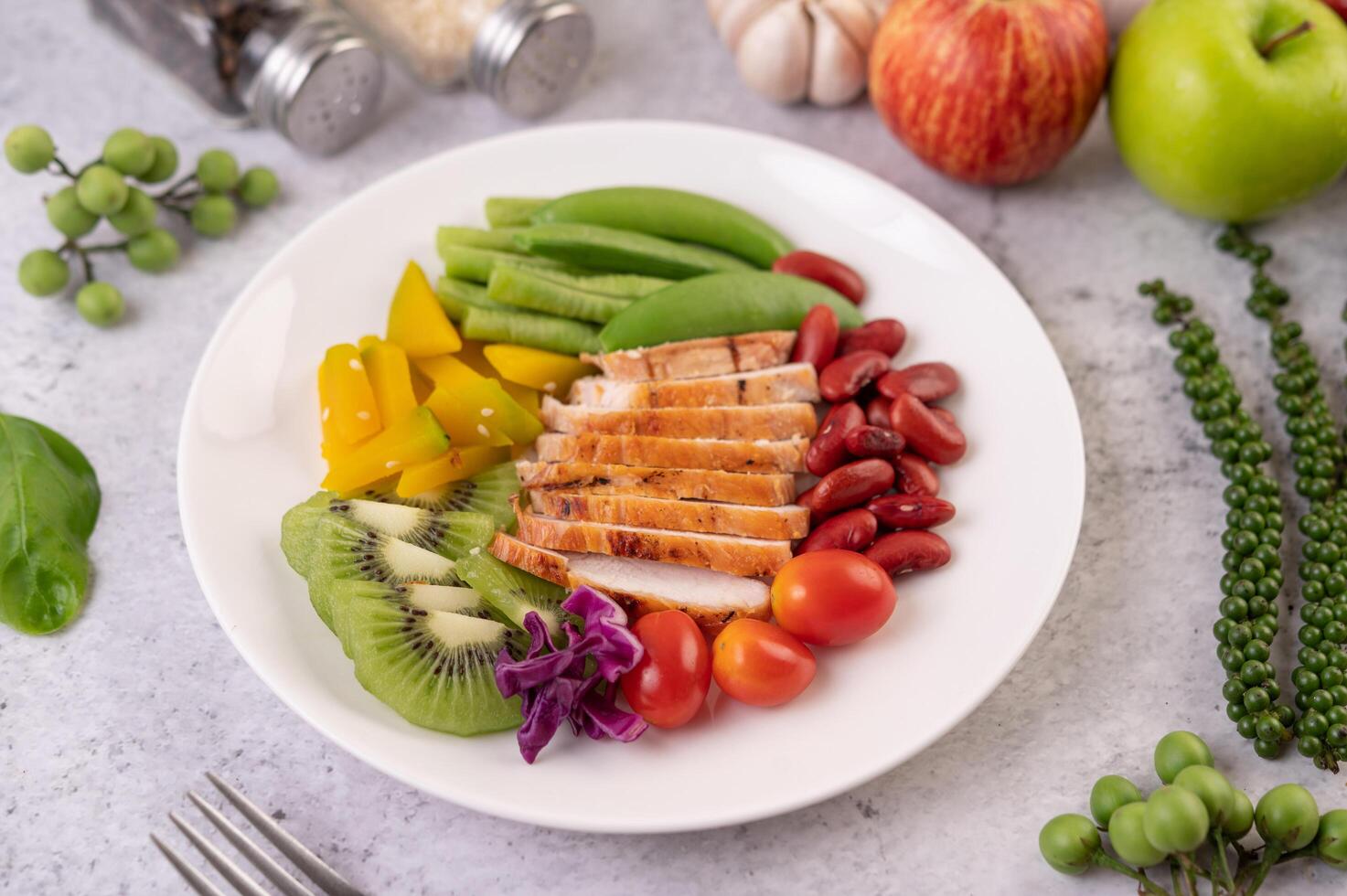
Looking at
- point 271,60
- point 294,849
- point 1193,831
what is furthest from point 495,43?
point 1193,831

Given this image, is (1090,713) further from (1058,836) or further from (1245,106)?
(1245,106)

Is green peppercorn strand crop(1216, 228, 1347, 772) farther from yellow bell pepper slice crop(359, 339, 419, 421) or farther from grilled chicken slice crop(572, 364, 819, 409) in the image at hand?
yellow bell pepper slice crop(359, 339, 419, 421)

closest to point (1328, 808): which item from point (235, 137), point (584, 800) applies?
point (584, 800)

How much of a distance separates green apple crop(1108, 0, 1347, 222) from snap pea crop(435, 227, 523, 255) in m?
1.65

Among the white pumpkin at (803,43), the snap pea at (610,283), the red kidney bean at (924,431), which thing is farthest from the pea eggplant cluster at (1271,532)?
the snap pea at (610,283)

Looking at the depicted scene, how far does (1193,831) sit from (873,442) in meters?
0.97

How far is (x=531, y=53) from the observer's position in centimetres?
343

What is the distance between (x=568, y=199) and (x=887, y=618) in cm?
136

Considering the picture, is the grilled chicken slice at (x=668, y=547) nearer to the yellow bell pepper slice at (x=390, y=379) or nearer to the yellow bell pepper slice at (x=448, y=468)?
the yellow bell pepper slice at (x=448, y=468)

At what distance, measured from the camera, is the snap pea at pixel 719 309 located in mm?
2729

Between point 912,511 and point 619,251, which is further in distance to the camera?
point 619,251

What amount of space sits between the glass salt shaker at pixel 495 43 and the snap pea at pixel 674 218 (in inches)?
27.9

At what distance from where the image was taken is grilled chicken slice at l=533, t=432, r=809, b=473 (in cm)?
252

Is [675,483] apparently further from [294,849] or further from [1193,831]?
[1193,831]
